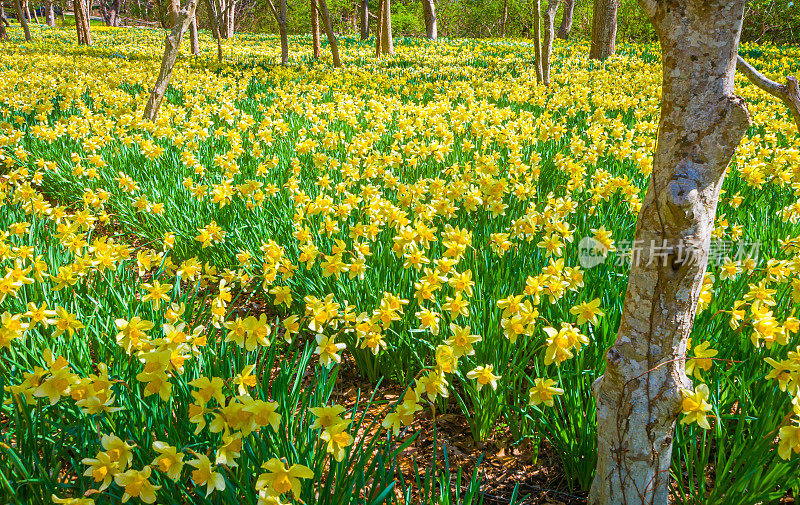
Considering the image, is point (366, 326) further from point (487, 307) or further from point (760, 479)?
point (760, 479)

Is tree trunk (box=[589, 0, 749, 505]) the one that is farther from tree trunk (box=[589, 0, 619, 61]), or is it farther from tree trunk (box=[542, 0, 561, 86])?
tree trunk (box=[589, 0, 619, 61])

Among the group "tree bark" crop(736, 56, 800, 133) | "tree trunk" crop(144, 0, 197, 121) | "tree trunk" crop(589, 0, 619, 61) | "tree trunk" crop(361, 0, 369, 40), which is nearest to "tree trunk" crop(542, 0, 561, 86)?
"tree trunk" crop(144, 0, 197, 121)

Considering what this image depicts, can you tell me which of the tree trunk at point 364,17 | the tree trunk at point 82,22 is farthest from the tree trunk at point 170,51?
the tree trunk at point 364,17

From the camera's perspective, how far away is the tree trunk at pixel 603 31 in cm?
1305

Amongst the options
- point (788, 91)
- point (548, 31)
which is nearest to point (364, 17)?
point (548, 31)

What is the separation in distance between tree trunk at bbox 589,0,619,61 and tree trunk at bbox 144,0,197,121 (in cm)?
1084

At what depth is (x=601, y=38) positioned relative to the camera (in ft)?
43.5

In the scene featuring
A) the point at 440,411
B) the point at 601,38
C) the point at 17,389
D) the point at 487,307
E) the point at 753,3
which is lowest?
the point at 440,411

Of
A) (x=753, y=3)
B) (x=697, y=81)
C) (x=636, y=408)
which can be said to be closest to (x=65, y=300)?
(x=636, y=408)

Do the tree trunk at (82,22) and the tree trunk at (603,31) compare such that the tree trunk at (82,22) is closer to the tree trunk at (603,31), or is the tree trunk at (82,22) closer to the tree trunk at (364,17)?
the tree trunk at (364,17)

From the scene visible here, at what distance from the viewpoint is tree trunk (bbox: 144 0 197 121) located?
5742 millimetres

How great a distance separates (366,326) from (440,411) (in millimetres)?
697

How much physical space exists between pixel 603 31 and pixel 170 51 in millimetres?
11407

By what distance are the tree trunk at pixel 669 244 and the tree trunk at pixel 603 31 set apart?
13.8 metres
